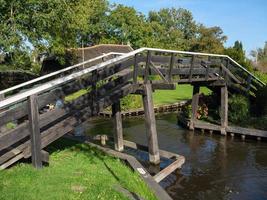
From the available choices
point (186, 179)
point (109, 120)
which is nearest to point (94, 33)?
point (109, 120)

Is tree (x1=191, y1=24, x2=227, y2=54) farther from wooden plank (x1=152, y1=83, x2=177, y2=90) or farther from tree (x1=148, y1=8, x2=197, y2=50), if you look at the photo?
wooden plank (x1=152, y1=83, x2=177, y2=90)

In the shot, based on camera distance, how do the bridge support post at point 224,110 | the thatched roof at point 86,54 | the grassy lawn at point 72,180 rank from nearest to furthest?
the grassy lawn at point 72,180, the bridge support post at point 224,110, the thatched roof at point 86,54

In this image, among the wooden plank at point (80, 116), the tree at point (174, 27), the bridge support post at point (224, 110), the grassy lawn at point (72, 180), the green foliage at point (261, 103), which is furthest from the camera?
the tree at point (174, 27)

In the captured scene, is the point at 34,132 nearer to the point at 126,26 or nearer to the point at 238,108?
the point at 238,108

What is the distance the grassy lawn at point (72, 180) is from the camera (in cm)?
709

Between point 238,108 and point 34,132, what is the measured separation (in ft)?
51.2

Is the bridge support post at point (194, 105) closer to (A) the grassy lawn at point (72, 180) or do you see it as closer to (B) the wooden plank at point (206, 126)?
(B) the wooden plank at point (206, 126)

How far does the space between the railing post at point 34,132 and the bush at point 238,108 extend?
50.5ft

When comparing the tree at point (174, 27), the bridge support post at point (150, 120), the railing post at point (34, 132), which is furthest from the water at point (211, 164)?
the tree at point (174, 27)

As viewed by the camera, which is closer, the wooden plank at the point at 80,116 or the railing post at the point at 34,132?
the railing post at the point at 34,132

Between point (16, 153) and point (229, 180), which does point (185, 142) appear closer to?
point (229, 180)

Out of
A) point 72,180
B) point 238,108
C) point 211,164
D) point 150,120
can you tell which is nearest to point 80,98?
point 72,180

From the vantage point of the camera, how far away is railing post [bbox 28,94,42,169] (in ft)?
27.2

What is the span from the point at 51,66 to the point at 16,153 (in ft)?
146
